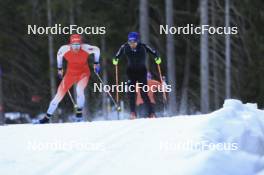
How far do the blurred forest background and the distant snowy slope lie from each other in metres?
17.7

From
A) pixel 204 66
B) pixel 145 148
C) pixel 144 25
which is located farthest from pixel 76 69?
pixel 144 25

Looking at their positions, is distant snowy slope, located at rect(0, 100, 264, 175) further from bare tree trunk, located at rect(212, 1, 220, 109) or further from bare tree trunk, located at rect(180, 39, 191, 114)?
bare tree trunk, located at rect(180, 39, 191, 114)

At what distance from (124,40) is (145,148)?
2087 cm

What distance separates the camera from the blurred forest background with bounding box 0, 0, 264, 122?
88.8ft

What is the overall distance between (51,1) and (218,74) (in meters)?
9.00

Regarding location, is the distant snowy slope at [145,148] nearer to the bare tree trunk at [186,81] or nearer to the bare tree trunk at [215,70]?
the bare tree trunk at [215,70]

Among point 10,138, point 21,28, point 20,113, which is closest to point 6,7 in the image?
point 21,28

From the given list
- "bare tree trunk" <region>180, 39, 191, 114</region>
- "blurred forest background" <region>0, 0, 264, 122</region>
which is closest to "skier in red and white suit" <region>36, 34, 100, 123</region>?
"blurred forest background" <region>0, 0, 264, 122</region>

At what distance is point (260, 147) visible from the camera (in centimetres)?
734

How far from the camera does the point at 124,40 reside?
2756 centimetres

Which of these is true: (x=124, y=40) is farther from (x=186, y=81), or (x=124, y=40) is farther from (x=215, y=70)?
(x=215, y=70)

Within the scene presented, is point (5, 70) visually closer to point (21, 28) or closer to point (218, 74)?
point (21, 28)

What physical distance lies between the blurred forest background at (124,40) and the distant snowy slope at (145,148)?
17.7 metres

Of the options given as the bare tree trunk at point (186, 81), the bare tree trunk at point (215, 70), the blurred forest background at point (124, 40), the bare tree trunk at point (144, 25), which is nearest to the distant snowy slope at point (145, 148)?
the bare tree trunk at point (144, 25)
